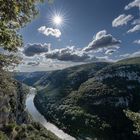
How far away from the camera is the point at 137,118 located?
19.9 meters

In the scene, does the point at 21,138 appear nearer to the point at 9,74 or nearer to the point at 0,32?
the point at 9,74

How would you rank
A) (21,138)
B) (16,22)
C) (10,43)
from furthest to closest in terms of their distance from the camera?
(21,138) < (16,22) < (10,43)

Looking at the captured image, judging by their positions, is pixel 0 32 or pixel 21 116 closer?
pixel 0 32

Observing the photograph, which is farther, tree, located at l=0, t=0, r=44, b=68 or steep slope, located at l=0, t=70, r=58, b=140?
Answer: steep slope, located at l=0, t=70, r=58, b=140

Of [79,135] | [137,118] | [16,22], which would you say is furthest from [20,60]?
[79,135]

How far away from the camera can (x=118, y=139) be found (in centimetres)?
18950

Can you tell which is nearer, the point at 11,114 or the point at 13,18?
the point at 13,18

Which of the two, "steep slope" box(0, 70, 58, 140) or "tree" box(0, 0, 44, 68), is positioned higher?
"tree" box(0, 0, 44, 68)

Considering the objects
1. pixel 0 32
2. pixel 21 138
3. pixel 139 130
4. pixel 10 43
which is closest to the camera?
pixel 0 32

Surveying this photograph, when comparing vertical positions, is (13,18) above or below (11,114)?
above

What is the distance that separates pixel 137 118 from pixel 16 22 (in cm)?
1041

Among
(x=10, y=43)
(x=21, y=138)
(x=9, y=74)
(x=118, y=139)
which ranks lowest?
(x=118, y=139)

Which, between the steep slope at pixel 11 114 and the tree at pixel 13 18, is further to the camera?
the steep slope at pixel 11 114

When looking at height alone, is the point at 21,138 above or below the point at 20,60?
below
